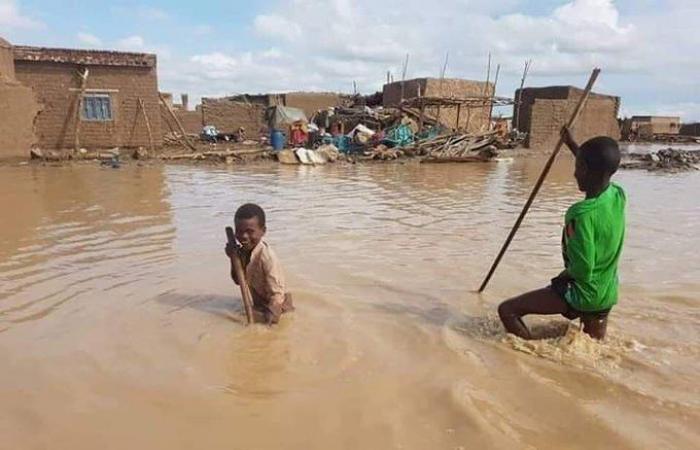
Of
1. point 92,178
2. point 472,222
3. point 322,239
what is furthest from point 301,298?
point 92,178

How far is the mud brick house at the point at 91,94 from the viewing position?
18.6 meters

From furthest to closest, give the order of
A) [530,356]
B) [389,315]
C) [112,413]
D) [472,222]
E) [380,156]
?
[380,156]
[472,222]
[389,315]
[530,356]
[112,413]

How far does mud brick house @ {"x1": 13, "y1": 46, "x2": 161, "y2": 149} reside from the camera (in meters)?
18.6

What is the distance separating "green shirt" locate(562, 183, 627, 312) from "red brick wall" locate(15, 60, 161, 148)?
18887 millimetres

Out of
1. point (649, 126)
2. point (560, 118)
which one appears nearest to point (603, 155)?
point (560, 118)

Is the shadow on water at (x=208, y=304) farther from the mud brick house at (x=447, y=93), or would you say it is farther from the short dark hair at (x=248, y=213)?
the mud brick house at (x=447, y=93)

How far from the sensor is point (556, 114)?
2448 cm

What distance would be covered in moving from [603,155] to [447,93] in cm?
2274

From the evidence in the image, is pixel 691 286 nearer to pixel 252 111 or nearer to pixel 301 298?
pixel 301 298

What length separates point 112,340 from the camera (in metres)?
3.71

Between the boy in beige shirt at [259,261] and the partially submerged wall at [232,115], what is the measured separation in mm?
22490

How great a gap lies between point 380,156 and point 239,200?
1037 cm

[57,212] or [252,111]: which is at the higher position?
[252,111]

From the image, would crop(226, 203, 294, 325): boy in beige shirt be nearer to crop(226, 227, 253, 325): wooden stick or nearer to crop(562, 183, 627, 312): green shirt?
crop(226, 227, 253, 325): wooden stick
